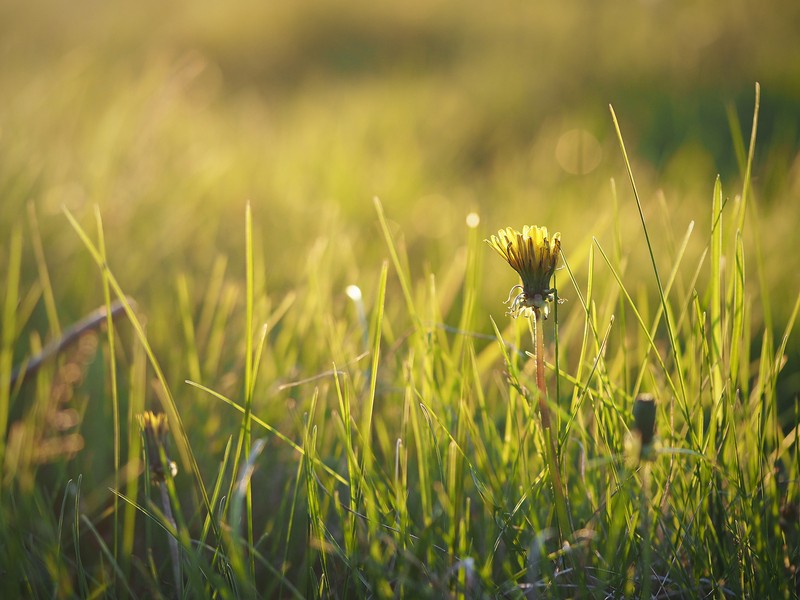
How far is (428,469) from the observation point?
573 mm

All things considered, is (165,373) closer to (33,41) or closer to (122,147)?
(122,147)

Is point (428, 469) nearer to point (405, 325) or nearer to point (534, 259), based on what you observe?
point (534, 259)

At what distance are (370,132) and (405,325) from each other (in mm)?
1471

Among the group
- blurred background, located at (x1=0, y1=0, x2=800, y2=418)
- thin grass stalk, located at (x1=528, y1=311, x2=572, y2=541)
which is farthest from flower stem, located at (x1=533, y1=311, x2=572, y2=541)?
blurred background, located at (x1=0, y1=0, x2=800, y2=418)

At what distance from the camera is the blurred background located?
1215 millimetres

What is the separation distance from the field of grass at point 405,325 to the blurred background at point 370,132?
0.01 metres

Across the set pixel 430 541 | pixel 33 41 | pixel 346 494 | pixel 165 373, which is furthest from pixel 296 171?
pixel 33 41

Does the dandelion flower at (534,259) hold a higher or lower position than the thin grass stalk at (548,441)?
higher

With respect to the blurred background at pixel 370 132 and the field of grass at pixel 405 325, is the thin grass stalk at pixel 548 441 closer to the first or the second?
the field of grass at pixel 405 325

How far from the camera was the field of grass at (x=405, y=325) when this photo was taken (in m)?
0.50

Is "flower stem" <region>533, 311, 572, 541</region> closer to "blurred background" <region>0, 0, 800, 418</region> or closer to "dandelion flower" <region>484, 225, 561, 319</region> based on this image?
"dandelion flower" <region>484, 225, 561, 319</region>

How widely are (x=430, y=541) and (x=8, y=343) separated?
0.48m

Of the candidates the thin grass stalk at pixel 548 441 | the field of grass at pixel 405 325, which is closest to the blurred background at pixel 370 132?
the field of grass at pixel 405 325

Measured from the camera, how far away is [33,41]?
143 inches
